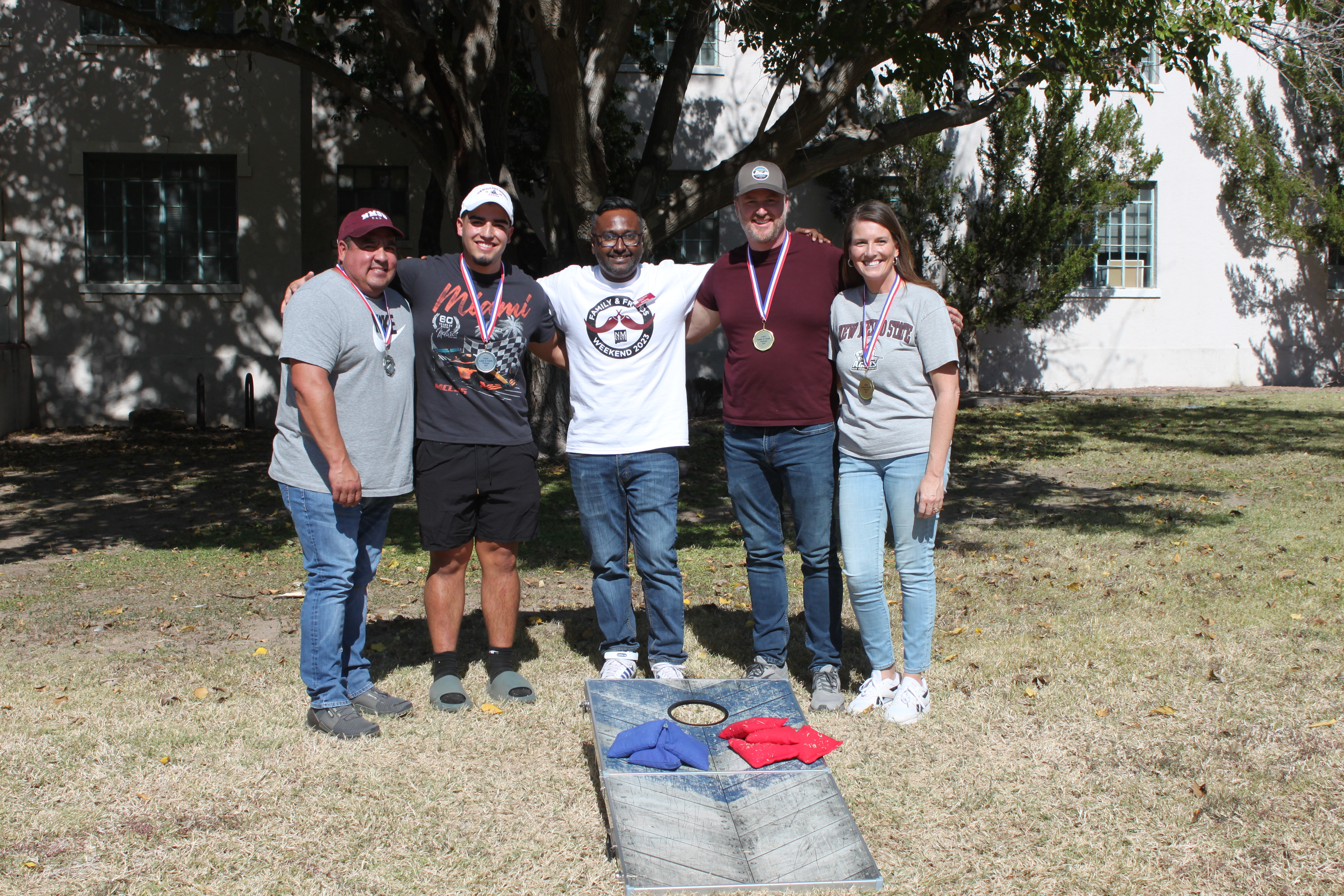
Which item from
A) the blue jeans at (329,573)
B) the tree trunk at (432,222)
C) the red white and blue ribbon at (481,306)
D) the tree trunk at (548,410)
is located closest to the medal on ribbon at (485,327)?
the red white and blue ribbon at (481,306)

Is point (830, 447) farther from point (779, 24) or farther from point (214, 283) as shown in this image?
point (214, 283)

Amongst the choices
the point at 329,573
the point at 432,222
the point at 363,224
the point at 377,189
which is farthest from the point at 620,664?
the point at 377,189

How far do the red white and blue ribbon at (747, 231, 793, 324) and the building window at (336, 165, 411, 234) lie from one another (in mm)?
14243

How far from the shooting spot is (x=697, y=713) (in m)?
4.52

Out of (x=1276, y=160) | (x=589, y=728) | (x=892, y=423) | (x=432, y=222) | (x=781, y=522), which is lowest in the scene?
(x=589, y=728)

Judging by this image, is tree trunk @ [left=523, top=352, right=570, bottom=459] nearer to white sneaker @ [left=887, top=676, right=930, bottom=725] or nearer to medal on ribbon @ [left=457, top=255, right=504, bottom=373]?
medal on ribbon @ [left=457, top=255, right=504, bottom=373]

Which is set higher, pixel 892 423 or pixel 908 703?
pixel 892 423

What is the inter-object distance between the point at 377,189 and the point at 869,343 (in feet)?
49.4

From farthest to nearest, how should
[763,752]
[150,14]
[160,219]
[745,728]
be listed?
1. [160,219]
2. [150,14]
3. [745,728]
4. [763,752]

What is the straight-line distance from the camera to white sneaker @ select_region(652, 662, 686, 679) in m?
5.02

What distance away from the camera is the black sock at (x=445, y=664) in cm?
498

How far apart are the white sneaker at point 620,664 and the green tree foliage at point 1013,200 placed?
50.4ft

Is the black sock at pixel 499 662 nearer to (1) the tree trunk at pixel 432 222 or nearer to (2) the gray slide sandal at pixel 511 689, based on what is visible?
(2) the gray slide sandal at pixel 511 689

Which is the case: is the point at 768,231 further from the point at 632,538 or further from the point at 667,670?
the point at 667,670
